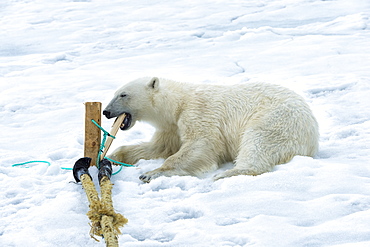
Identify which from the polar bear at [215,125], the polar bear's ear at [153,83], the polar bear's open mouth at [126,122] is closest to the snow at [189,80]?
the polar bear at [215,125]

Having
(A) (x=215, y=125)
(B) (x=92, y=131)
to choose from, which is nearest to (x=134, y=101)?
(B) (x=92, y=131)

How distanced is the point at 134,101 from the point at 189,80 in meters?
2.91

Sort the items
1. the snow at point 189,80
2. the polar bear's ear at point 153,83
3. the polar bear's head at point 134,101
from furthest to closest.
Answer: the polar bear's ear at point 153,83 < the polar bear's head at point 134,101 < the snow at point 189,80

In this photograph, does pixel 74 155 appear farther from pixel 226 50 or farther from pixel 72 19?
pixel 72 19

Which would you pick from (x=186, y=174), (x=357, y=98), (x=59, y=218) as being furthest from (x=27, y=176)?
(x=357, y=98)

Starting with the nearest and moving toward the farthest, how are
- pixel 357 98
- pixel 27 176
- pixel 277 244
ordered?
pixel 277 244, pixel 27 176, pixel 357 98

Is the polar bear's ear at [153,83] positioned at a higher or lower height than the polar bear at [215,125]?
higher

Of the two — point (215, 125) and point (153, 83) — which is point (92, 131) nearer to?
point (153, 83)

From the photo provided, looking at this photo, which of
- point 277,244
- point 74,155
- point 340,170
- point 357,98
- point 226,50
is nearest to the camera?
point 277,244

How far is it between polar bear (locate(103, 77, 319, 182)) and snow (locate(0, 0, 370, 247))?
0.63ft

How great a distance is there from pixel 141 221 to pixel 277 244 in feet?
2.65

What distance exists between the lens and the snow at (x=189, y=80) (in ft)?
8.67

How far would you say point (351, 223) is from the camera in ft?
8.25

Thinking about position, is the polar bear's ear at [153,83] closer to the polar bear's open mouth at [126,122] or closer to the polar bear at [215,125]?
the polar bear at [215,125]
